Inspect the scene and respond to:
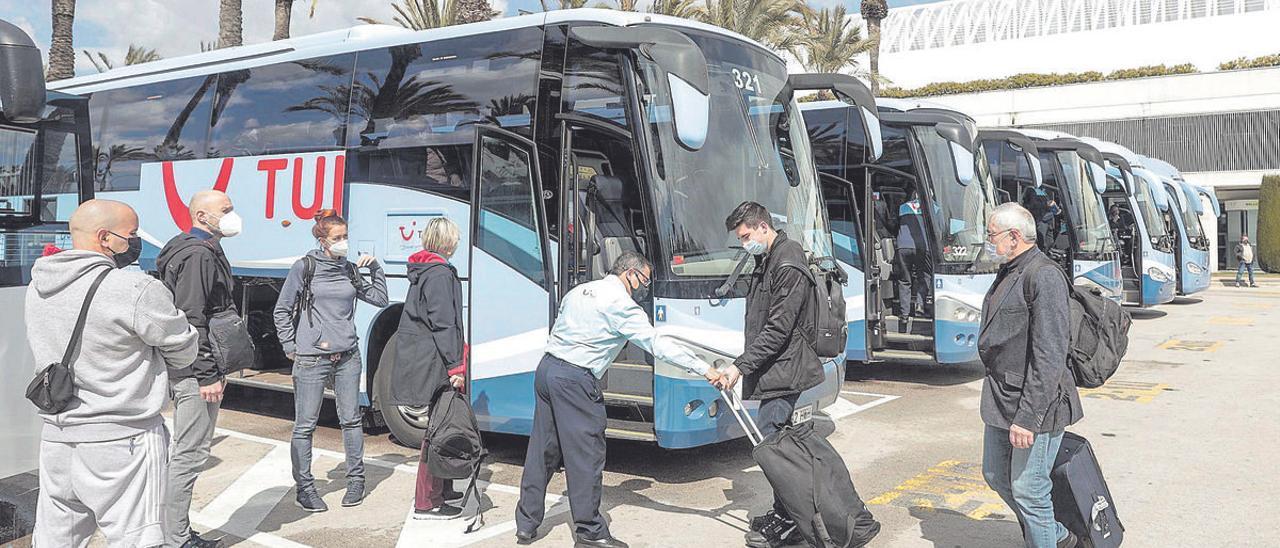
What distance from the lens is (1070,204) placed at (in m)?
17.3

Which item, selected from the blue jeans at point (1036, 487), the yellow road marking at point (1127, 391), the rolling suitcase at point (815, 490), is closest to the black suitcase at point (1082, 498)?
the blue jeans at point (1036, 487)

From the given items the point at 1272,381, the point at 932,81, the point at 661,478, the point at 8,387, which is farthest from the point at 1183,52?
the point at 8,387

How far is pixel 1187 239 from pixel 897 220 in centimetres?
1413

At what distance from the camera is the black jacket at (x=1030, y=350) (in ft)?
16.0

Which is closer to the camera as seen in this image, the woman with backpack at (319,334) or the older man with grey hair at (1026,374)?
the older man with grey hair at (1026,374)

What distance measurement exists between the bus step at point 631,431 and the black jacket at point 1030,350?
261cm

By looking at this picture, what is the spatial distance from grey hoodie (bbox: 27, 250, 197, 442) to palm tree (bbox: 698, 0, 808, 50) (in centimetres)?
2422

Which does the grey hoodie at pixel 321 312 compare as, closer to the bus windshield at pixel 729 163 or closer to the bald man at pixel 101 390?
the bus windshield at pixel 729 163

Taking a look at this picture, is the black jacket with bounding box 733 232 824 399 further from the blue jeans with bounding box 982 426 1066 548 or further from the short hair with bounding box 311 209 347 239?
the short hair with bounding box 311 209 347 239

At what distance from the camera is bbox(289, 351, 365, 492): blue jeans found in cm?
639

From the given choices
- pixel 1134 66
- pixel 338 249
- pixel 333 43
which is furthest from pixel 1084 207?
pixel 1134 66

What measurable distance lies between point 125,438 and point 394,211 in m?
4.28

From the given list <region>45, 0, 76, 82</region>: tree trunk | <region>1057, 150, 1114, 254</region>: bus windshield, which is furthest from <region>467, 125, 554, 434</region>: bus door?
<region>45, 0, 76, 82</region>: tree trunk

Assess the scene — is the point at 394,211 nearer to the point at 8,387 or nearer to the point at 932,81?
the point at 8,387
